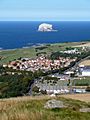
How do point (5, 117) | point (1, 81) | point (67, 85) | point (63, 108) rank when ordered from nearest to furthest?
1. point (5, 117)
2. point (63, 108)
3. point (67, 85)
4. point (1, 81)

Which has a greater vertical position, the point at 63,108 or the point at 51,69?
the point at 63,108

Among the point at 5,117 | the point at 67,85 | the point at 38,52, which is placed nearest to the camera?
the point at 5,117

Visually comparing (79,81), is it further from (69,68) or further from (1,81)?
(69,68)

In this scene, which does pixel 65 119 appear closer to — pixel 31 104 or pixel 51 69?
pixel 31 104

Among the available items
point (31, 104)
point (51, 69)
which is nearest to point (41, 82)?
point (51, 69)

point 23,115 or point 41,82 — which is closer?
point 23,115

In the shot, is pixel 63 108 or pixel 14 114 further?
pixel 63 108

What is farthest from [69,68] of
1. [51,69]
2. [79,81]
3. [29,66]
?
[79,81]

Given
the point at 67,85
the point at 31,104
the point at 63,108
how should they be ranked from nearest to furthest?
the point at 63,108 → the point at 31,104 → the point at 67,85

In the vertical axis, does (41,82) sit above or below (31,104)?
below
